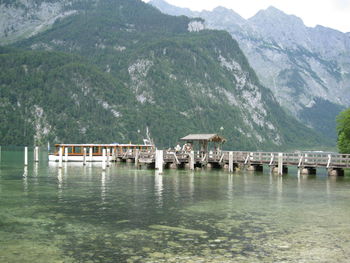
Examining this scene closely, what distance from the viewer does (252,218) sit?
93.5 feet

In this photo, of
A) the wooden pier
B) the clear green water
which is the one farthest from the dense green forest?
the clear green water

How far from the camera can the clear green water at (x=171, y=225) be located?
64.4 feet

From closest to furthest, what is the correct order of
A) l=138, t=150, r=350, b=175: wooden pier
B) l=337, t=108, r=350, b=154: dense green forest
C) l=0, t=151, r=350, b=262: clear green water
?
l=0, t=151, r=350, b=262: clear green water, l=138, t=150, r=350, b=175: wooden pier, l=337, t=108, r=350, b=154: dense green forest

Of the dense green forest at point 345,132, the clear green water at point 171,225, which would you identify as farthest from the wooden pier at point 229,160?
the clear green water at point 171,225

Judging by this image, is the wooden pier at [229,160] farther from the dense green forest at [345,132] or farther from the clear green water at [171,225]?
the clear green water at [171,225]

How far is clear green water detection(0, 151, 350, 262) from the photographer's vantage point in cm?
1962

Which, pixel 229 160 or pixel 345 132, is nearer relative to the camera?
pixel 229 160

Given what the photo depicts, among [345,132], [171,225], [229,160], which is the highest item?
[345,132]

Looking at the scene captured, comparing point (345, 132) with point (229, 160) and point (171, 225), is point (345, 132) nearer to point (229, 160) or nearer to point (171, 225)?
point (229, 160)

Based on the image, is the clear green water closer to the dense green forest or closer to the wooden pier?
the wooden pier

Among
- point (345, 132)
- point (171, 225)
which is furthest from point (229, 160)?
point (171, 225)

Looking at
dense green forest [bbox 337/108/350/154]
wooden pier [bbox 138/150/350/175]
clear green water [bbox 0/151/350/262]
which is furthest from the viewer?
dense green forest [bbox 337/108/350/154]

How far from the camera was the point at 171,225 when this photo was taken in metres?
25.6

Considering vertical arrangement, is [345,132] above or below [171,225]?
above
